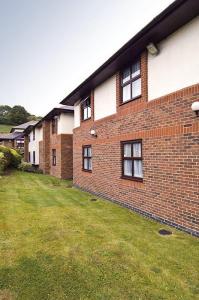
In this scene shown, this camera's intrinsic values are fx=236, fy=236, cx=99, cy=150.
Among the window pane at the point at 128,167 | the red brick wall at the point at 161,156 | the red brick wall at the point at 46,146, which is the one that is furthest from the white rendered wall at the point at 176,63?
the red brick wall at the point at 46,146

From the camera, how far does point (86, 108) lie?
13.8m

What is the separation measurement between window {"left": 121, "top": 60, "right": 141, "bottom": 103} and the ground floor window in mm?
4396

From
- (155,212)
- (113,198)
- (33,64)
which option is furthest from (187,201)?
(33,64)

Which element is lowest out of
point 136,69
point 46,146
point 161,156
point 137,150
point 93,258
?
point 93,258

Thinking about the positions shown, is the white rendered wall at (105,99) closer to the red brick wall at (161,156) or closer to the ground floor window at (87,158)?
the red brick wall at (161,156)

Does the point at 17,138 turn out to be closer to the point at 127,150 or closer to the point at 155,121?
the point at 127,150

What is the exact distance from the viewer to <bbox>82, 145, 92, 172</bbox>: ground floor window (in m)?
13.0

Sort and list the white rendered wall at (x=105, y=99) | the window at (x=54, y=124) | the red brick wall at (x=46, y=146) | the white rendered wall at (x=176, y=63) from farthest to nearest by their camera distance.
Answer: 1. the red brick wall at (x=46, y=146)
2. the window at (x=54, y=124)
3. the white rendered wall at (x=105, y=99)
4. the white rendered wall at (x=176, y=63)

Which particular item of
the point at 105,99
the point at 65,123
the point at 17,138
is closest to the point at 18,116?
the point at 17,138

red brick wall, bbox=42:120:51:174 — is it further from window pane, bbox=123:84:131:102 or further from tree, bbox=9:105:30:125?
tree, bbox=9:105:30:125

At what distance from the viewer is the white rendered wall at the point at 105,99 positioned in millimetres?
10198

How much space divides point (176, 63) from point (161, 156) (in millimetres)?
2665

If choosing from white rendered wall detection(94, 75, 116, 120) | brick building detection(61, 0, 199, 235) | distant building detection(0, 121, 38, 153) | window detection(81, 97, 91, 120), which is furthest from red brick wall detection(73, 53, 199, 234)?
distant building detection(0, 121, 38, 153)

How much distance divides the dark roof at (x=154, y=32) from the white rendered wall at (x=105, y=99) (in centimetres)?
43
